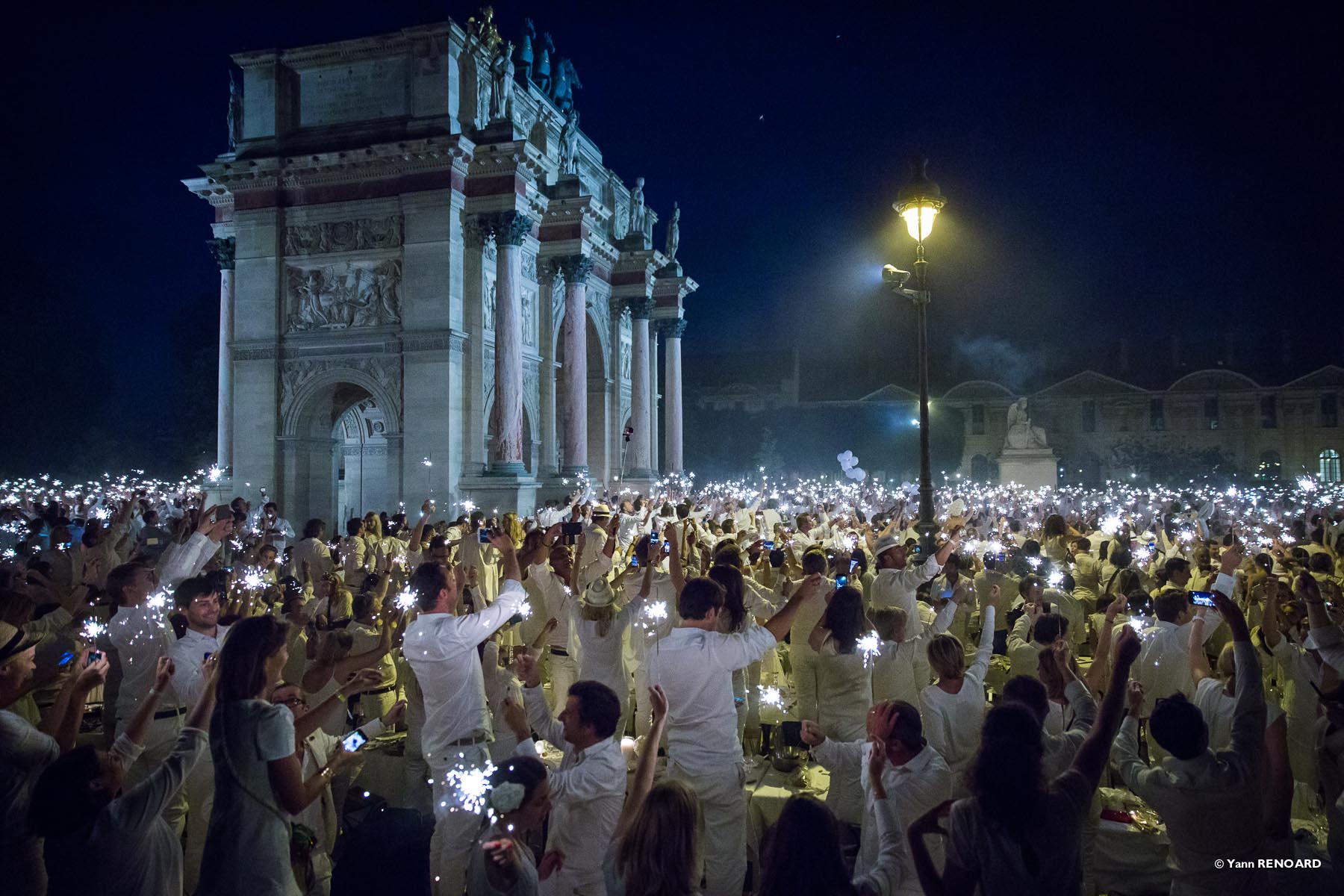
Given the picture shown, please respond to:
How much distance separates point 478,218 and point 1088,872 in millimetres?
23427

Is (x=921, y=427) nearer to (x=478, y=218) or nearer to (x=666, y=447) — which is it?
(x=478, y=218)

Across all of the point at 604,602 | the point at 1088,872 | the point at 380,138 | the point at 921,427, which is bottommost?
the point at 1088,872

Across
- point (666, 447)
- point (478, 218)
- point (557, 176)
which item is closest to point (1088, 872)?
point (478, 218)

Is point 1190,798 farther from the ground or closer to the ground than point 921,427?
closer to the ground

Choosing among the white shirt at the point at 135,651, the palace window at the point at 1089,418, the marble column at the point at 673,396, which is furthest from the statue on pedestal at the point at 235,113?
the palace window at the point at 1089,418

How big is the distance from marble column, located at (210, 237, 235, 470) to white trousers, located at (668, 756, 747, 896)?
25165 mm

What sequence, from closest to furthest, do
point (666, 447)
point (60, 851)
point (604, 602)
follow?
point (60, 851)
point (604, 602)
point (666, 447)

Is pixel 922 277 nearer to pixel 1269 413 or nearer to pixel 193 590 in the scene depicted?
pixel 193 590

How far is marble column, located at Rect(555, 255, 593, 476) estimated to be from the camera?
97.1 ft

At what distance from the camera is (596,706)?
380 cm

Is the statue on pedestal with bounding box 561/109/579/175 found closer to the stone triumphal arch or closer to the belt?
the stone triumphal arch

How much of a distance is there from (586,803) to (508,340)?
864 inches

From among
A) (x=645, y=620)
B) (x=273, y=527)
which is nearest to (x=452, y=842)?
(x=645, y=620)

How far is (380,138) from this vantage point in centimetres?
2406
